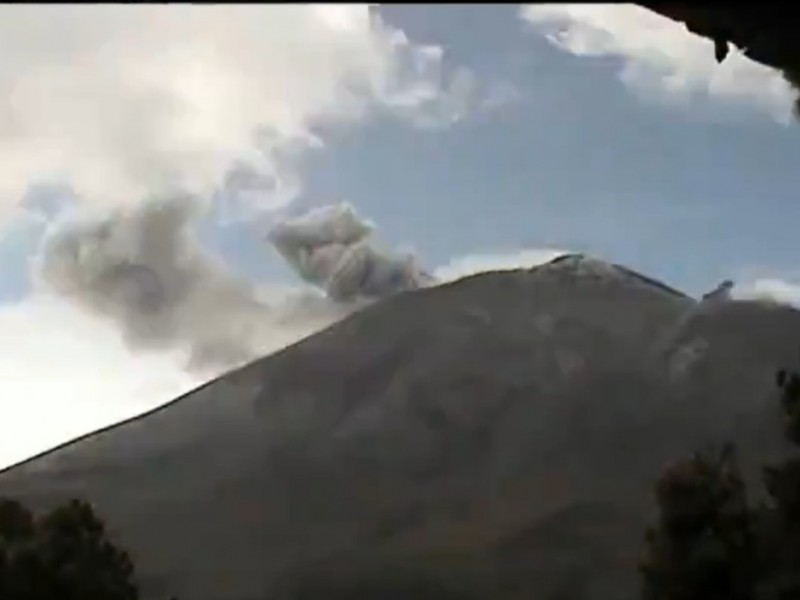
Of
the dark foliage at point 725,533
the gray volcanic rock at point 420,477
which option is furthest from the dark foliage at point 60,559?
the gray volcanic rock at point 420,477

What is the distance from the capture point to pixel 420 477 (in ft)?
575

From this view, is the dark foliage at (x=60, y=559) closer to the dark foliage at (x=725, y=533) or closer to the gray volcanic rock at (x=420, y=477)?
the dark foliage at (x=725, y=533)

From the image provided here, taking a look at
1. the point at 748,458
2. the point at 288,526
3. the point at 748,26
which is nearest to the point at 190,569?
the point at 288,526

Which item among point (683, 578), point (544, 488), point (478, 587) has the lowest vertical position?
point (683, 578)

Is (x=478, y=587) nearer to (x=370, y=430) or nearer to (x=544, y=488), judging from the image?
(x=544, y=488)

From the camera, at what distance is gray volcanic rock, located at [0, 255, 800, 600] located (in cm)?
14050

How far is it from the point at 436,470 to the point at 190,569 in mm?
39084

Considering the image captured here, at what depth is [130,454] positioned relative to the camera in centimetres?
18250

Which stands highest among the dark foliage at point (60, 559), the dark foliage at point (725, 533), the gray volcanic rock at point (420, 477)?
the gray volcanic rock at point (420, 477)

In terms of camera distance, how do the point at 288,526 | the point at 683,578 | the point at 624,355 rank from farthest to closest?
the point at 624,355 < the point at 288,526 < the point at 683,578

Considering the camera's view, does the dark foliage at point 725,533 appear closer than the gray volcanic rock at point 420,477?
Yes

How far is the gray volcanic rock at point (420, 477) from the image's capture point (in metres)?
140

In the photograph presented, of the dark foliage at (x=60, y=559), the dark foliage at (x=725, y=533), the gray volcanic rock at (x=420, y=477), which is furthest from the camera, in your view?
the gray volcanic rock at (x=420, y=477)

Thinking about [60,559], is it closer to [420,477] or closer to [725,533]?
A: [725,533]
